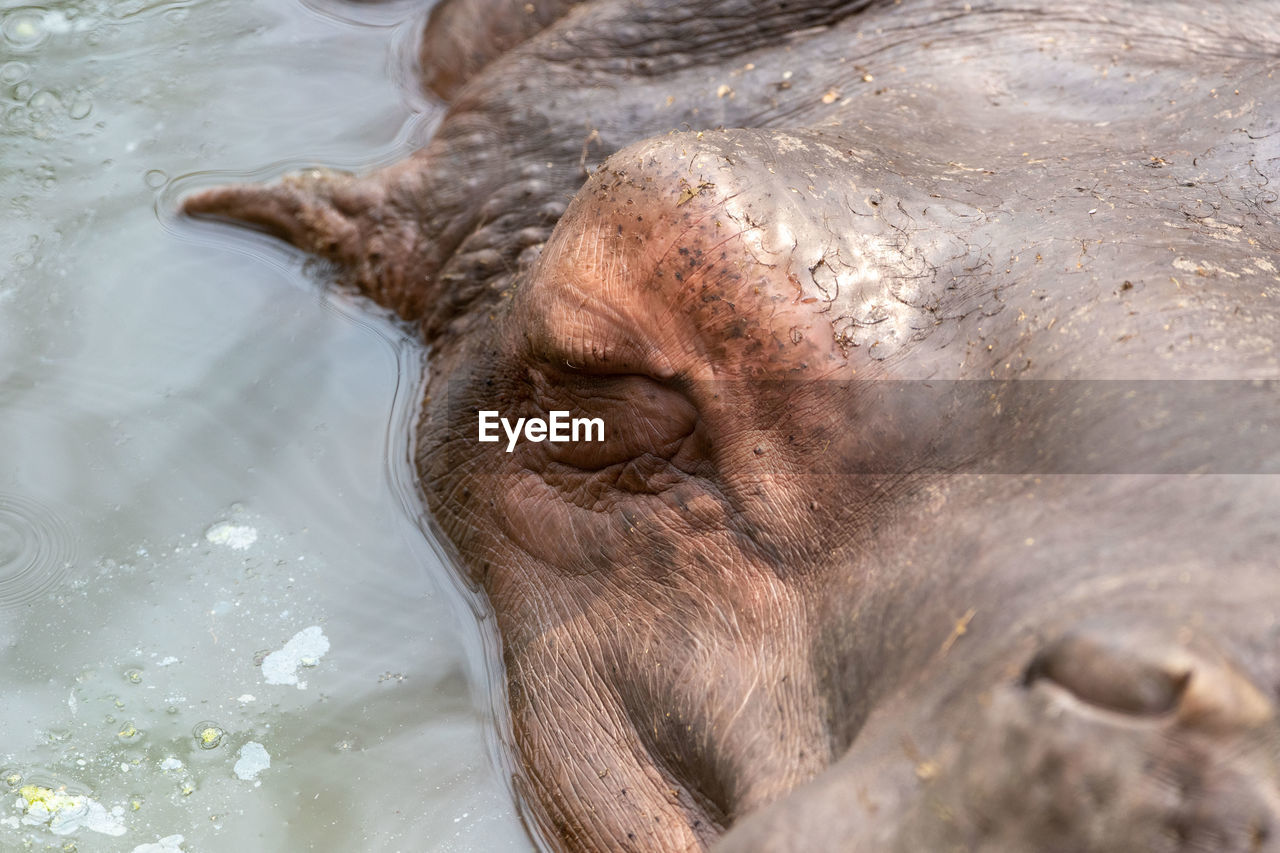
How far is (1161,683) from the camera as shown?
1.15 m

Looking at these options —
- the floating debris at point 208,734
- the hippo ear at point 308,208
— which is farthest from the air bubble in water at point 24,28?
the floating debris at point 208,734

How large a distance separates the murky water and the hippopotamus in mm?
205

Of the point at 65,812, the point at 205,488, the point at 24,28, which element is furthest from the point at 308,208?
the point at 65,812

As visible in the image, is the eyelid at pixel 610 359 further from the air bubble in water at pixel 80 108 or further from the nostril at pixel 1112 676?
the air bubble in water at pixel 80 108

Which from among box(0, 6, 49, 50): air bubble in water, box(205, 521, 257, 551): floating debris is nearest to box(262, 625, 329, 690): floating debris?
box(205, 521, 257, 551): floating debris

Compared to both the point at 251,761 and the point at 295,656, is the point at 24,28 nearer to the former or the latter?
the point at 295,656

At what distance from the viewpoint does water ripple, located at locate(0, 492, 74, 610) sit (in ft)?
8.54

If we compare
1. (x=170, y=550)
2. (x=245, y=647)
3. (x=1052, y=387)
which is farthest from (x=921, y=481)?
(x=170, y=550)

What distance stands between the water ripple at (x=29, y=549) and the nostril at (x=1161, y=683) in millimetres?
2233

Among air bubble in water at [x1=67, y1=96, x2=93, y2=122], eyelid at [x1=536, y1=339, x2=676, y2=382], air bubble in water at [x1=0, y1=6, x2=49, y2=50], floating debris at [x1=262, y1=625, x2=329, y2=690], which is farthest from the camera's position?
air bubble in water at [x1=0, y1=6, x2=49, y2=50]

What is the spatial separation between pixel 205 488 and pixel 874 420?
5.51ft

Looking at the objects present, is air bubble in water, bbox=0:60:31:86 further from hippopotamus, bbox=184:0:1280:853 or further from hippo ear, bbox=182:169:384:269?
hippopotamus, bbox=184:0:1280:853

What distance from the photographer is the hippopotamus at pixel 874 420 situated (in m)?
1.26

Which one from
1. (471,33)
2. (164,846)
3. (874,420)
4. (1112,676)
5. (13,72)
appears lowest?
(164,846)
